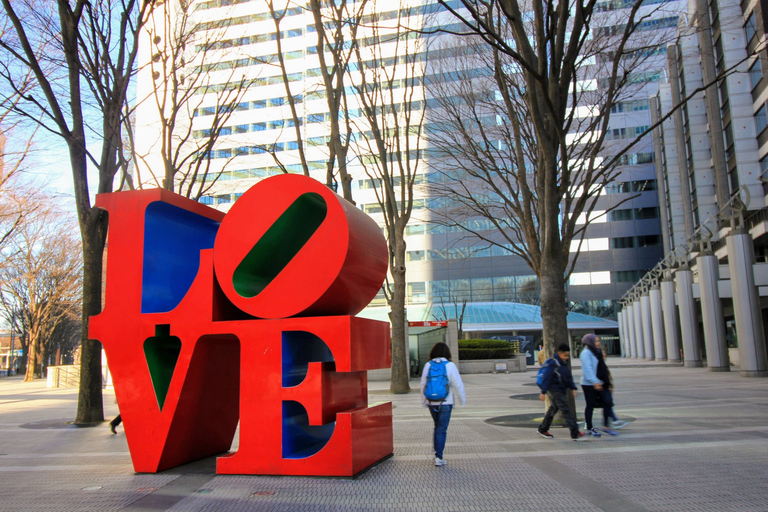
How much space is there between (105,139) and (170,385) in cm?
867

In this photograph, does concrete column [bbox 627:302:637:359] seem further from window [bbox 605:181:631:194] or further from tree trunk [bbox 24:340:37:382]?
tree trunk [bbox 24:340:37:382]

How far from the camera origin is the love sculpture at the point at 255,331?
666 cm

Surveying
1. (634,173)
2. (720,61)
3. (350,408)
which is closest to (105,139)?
(350,408)

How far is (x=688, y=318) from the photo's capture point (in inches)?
1108

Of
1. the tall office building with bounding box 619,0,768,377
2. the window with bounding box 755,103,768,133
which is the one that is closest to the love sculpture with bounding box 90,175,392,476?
the tall office building with bounding box 619,0,768,377

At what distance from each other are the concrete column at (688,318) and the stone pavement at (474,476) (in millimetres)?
19034

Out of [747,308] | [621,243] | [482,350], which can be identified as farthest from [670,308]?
[621,243]

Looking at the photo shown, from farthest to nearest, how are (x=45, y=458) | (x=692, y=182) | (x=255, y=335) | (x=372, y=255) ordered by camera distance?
(x=692, y=182)
(x=45, y=458)
(x=372, y=255)
(x=255, y=335)

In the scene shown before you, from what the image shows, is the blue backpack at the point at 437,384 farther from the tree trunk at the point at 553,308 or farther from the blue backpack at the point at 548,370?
the tree trunk at the point at 553,308

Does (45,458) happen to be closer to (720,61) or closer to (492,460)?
(492,460)

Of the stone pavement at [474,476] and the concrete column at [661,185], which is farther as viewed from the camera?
the concrete column at [661,185]

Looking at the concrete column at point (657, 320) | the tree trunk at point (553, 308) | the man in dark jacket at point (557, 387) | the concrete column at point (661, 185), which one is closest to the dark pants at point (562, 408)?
the man in dark jacket at point (557, 387)

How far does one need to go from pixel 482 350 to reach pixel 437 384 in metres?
24.1

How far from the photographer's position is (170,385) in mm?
7141
